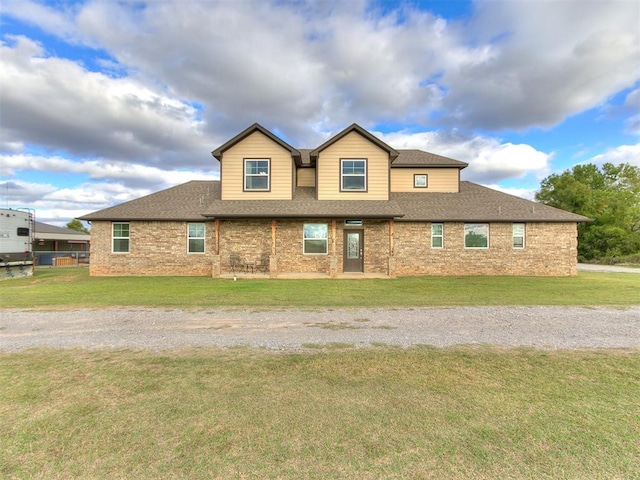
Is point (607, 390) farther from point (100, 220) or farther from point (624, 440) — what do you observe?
point (100, 220)

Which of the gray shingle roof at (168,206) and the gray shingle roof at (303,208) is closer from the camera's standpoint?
the gray shingle roof at (303,208)

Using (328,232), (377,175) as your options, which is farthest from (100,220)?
(377,175)

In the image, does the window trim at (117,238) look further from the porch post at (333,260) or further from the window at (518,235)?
the window at (518,235)

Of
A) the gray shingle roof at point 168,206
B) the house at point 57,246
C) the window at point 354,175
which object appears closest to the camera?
the gray shingle roof at point 168,206

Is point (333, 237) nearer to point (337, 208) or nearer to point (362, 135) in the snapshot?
point (337, 208)

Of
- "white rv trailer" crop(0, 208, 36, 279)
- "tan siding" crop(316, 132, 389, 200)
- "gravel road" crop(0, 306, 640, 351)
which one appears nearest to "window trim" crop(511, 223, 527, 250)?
"tan siding" crop(316, 132, 389, 200)

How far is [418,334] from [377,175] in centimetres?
1164

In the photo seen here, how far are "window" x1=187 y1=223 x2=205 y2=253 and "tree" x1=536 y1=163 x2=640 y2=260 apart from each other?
125 ft

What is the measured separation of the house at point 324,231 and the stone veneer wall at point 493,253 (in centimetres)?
5

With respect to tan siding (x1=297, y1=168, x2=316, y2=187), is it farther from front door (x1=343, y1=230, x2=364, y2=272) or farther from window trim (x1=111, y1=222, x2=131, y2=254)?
window trim (x1=111, y1=222, x2=131, y2=254)

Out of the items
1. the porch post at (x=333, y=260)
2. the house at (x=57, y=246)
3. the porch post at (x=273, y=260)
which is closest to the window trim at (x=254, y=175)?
the porch post at (x=273, y=260)

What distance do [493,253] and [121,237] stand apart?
1886 cm

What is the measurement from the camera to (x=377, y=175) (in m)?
16.2

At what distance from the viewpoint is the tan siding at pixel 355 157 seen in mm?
16250
